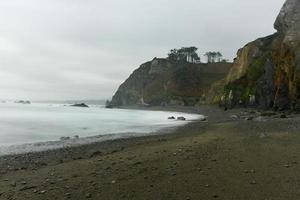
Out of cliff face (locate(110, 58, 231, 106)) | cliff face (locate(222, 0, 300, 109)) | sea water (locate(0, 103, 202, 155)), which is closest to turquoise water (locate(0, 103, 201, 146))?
sea water (locate(0, 103, 202, 155))

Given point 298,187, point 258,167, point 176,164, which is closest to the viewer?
point 298,187

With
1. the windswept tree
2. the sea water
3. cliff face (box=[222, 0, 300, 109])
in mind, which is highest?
the windswept tree

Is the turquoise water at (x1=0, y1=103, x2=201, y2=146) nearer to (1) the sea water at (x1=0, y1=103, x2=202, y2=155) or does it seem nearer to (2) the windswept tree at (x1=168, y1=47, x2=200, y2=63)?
(1) the sea water at (x1=0, y1=103, x2=202, y2=155)

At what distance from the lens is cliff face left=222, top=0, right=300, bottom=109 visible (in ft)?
166

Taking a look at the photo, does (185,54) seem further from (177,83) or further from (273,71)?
(273,71)

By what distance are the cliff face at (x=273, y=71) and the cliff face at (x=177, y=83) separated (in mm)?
52288

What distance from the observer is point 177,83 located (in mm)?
160750

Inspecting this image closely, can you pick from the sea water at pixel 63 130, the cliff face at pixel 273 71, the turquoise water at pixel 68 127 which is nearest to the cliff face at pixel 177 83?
the cliff face at pixel 273 71

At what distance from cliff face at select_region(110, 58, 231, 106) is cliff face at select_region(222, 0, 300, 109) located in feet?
172

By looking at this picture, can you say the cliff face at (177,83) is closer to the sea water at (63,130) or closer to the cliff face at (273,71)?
the cliff face at (273,71)

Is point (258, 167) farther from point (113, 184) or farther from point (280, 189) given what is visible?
point (113, 184)

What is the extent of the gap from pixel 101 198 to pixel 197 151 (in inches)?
269

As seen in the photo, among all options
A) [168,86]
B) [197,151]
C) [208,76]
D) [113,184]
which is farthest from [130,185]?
[208,76]

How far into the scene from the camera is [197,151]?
574 inches
